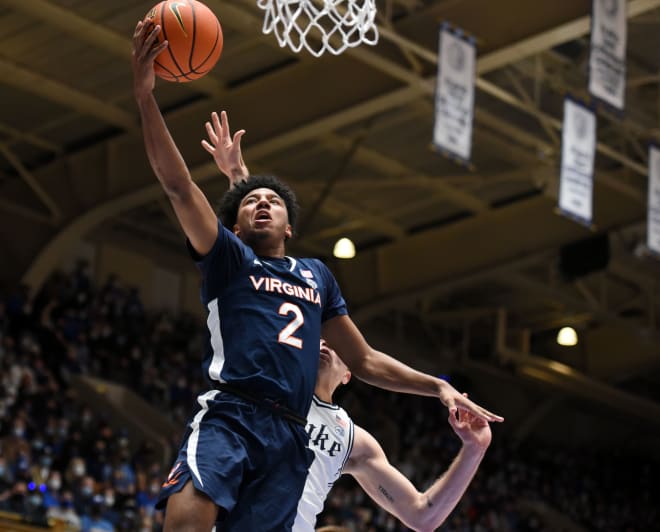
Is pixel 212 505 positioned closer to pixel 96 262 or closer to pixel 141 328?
pixel 141 328

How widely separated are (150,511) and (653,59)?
33.0 ft

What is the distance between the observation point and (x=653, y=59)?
1916cm

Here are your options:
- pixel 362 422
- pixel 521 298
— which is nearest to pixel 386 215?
pixel 362 422

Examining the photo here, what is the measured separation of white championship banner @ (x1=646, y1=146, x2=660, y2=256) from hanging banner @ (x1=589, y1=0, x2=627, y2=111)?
2646 millimetres

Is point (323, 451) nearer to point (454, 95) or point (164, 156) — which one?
point (164, 156)

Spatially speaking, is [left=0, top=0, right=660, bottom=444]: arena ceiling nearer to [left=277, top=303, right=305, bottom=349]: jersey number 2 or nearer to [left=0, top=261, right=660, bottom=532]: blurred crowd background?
[left=0, top=261, right=660, bottom=532]: blurred crowd background

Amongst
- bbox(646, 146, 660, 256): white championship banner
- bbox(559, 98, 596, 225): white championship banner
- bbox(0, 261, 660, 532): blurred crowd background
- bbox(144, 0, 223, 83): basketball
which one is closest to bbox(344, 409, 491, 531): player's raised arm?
bbox(144, 0, 223, 83): basketball

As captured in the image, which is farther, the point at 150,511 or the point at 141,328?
the point at 141,328

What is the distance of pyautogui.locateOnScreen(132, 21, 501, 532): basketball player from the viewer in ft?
13.9

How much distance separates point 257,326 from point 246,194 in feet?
2.11

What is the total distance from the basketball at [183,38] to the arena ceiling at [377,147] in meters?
9.78

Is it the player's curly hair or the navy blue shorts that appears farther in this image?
the player's curly hair

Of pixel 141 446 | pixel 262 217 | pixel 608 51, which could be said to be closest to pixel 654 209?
pixel 608 51

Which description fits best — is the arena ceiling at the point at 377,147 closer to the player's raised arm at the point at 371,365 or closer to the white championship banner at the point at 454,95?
the white championship banner at the point at 454,95
